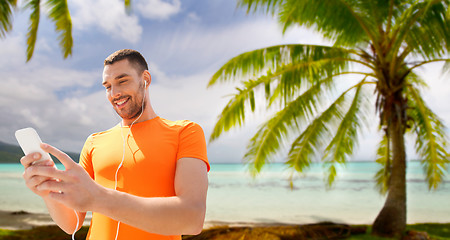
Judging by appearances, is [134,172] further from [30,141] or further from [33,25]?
[33,25]

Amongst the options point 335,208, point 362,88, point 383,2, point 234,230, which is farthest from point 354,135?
point 335,208

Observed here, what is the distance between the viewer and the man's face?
1.21 meters

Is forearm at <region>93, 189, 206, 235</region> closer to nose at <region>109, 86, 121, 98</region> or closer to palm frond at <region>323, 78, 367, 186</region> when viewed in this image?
nose at <region>109, 86, 121, 98</region>

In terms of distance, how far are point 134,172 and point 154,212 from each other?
1.04ft

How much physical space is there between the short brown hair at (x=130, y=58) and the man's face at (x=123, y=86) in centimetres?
1

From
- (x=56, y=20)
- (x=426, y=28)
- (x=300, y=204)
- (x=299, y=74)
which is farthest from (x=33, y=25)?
(x=300, y=204)

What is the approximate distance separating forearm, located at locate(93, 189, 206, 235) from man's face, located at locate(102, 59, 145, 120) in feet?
1.48

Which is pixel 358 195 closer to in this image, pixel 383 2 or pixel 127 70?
pixel 383 2

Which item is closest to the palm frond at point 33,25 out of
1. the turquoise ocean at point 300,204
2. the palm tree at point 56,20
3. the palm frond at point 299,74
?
the palm tree at point 56,20

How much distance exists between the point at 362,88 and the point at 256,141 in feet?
9.90

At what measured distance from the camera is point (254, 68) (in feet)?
22.5

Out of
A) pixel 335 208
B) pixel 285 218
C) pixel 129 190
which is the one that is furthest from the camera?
pixel 335 208

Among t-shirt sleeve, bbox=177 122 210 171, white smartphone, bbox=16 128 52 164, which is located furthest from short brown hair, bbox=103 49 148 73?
white smartphone, bbox=16 128 52 164

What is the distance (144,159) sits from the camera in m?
1.18
